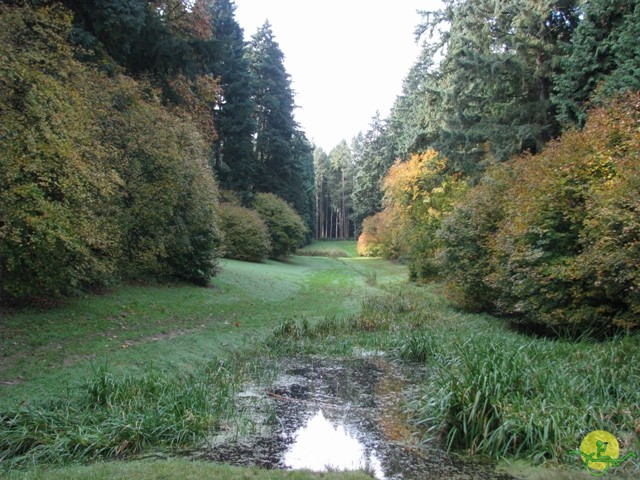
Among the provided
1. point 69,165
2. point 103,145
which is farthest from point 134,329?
point 103,145

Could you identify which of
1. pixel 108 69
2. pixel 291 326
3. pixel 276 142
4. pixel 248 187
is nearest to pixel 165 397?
pixel 291 326

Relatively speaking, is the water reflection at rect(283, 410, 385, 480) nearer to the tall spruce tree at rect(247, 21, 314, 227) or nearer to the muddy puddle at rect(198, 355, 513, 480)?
the muddy puddle at rect(198, 355, 513, 480)

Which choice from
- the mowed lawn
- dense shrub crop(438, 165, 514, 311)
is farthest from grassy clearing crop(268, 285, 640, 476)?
dense shrub crop(438, 165, 514, 311)

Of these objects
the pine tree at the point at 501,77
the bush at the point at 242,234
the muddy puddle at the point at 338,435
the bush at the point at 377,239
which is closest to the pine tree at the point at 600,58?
the pine tree at the point at 501,77

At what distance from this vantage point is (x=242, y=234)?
1268 inches

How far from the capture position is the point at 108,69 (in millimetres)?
13398

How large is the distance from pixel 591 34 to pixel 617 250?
33.6 feet

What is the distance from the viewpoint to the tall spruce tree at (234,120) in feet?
116

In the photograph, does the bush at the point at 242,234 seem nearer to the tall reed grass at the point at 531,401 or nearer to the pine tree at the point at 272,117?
the pine tree at the point at 272,117

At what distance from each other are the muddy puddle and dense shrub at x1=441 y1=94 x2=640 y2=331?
157 inches

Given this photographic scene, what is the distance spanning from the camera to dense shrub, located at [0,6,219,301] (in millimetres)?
8297

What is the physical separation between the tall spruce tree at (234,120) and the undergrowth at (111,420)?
29.4m

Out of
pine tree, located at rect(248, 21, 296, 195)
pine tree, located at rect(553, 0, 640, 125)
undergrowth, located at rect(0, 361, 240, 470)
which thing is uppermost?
pine tree, located at rect(248, 21, 296, 195)

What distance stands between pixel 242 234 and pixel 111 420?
26887 millimetres
